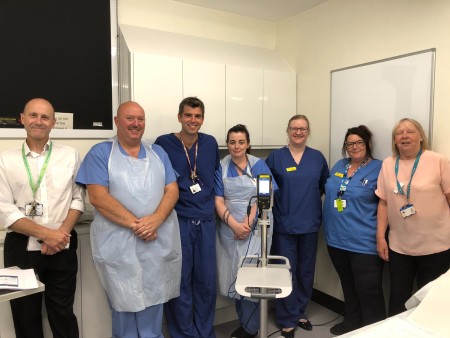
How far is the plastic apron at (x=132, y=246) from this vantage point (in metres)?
2.01

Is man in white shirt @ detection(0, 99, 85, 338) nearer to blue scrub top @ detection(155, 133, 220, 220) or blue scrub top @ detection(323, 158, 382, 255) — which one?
blue scrub top @ detection(155, 133, 220, 220)

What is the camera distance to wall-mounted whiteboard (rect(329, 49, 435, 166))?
2408mm

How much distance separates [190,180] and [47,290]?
1020 mm

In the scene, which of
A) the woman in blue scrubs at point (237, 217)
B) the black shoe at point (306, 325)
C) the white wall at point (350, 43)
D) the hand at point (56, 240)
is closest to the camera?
the hand at point (56, 240)

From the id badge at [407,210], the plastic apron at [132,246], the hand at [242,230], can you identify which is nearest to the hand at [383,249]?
the id badge at [407,210]

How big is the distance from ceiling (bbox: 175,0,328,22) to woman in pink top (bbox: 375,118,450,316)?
58.5 inches

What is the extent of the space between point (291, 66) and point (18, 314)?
2841 millimetres

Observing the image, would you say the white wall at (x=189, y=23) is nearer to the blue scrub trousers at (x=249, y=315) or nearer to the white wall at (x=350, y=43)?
the white wall at (x=350, y=43)

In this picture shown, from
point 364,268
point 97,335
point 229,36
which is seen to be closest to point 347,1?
point 229,36

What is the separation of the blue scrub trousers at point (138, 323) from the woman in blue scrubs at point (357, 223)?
1272 mm

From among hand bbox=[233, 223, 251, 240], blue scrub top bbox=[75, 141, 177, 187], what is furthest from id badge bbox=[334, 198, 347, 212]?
blue scrub top bbox=[75, 141, 177, 187]

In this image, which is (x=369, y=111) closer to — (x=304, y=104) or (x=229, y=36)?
(x=304, y=104)

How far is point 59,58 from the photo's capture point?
2.60m

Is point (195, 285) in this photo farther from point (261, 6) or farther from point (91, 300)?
point (261, 6)
